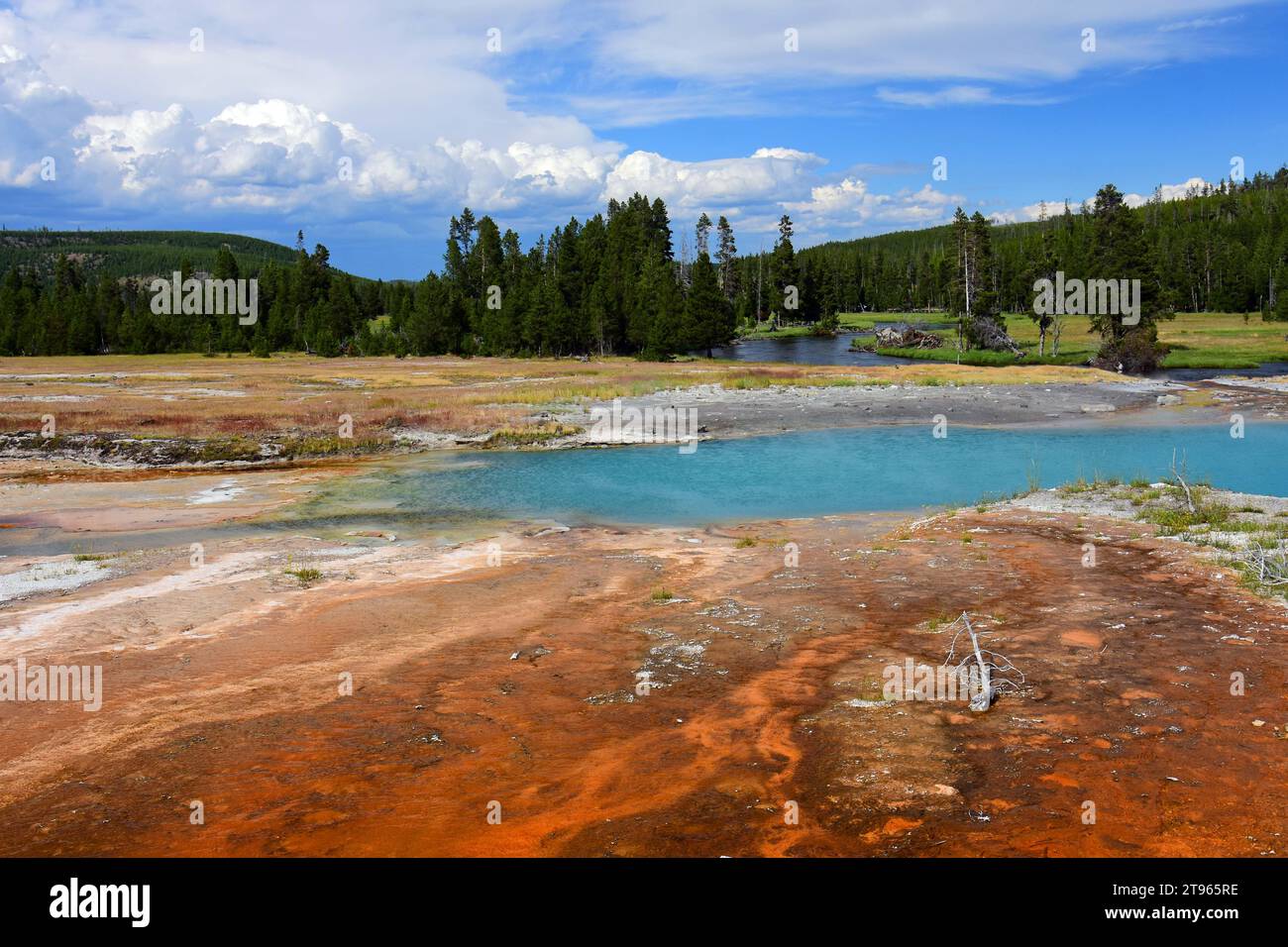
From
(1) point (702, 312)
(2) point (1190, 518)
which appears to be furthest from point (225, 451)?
(1) point (702, 312)

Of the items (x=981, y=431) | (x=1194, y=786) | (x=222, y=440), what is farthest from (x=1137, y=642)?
(x=222, y=440)

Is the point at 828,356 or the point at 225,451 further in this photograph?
the point at 828,356

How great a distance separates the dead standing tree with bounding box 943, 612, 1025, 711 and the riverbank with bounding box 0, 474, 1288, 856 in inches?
6.6

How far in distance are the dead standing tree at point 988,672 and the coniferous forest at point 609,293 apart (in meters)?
65.2

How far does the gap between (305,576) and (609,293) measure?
76973mm

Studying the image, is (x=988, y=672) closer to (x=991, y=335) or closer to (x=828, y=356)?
(x=828, y=356)

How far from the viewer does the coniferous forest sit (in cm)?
8650

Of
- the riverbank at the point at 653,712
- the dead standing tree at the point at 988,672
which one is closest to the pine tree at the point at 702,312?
the riverbank at the point at 653,712

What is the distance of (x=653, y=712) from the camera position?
11.3 metres

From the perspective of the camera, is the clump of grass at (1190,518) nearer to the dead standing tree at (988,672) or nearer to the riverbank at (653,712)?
the riverbank at (653,712)
